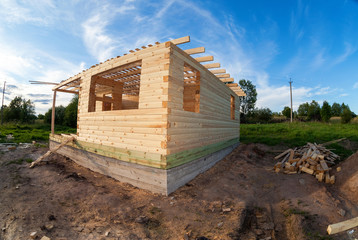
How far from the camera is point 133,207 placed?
4.30m

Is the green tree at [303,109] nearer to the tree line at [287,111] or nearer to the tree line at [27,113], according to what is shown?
the tree line at [287,111]

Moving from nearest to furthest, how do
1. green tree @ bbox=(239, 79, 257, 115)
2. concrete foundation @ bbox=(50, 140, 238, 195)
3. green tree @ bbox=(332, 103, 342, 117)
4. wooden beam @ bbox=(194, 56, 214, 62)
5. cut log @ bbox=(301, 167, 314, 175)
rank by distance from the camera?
concrete foundation @ bbox=(50, 140, 238, 195) < wooden beam @ bbox=(194, 56, 214, 62) < cut log @ bbox=(301, 167, 314, 175) < green tree @ bbox=(239, 79, 257, 115) < green tree @ bbox=(332, 103, 342, 117)

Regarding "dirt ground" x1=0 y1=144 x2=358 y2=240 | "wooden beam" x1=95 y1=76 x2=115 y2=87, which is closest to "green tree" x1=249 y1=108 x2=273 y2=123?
"dirt ground" x1=0 y1=144 x2=358 y2=240

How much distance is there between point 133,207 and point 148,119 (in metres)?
2.46

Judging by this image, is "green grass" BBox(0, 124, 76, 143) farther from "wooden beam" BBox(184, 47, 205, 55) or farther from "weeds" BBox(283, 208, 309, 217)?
"weeds" BBox(283, 208, 309, 217)

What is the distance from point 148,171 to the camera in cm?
507

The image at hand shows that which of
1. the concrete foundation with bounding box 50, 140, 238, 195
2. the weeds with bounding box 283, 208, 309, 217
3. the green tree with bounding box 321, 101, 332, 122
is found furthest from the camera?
the green tree with bounding box 321, 101, 332, 122

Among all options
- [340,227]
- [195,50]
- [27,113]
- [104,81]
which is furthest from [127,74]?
[27,113]

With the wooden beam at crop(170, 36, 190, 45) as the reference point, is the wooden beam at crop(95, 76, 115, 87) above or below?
below

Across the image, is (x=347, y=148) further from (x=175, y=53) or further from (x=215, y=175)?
(x=175, y=53)

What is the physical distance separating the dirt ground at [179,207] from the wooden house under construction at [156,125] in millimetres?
601

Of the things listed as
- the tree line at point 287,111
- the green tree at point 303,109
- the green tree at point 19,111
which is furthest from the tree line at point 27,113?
the green tree at point 303,109

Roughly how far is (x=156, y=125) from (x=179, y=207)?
2.32 meters

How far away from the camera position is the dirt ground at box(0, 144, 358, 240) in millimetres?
3428
